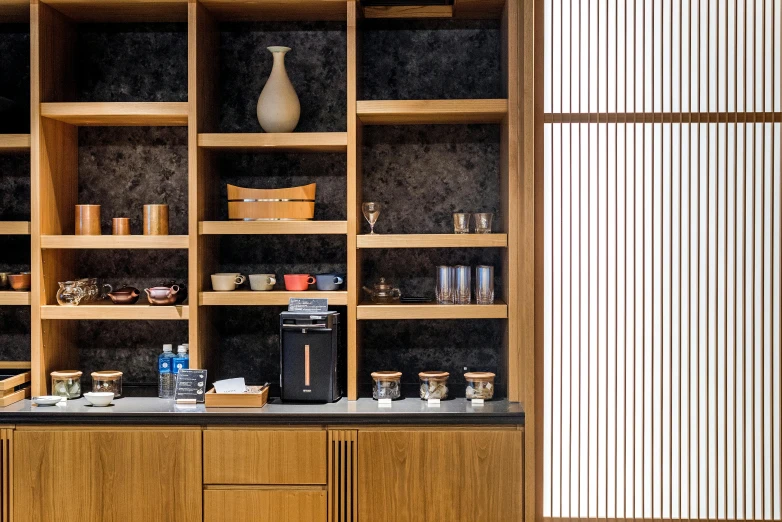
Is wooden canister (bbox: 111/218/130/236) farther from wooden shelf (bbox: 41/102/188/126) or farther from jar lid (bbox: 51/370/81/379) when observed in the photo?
jar lid (bbox: 51/370/81/379)

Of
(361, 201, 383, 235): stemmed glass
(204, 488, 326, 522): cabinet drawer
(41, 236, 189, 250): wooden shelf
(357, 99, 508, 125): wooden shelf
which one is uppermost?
(357, 99, 508, 125): wooden shelf

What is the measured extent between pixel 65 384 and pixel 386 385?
1.44m

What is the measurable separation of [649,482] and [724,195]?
1222 millimetres

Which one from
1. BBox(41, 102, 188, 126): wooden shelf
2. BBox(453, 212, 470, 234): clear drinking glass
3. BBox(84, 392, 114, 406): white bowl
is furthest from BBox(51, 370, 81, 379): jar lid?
BBox(453, 212, 470, 234): clear drinking glass

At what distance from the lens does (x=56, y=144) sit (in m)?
3.52

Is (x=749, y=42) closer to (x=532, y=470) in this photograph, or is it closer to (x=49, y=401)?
(x=532, y=470)

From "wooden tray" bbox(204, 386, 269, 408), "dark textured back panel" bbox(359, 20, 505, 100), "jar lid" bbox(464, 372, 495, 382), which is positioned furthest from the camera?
"dark textured back panel" bbox(359, 20, 505, 100)

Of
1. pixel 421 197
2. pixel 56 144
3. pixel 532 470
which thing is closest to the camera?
pixel 532 470

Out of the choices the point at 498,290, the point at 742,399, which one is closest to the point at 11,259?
the point at 498,290

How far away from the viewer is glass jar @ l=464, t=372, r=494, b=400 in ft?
10.7

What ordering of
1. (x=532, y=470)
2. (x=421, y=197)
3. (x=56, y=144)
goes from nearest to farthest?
(x=532, y=470) → (x=56, y=144) → (x=421, y=197)

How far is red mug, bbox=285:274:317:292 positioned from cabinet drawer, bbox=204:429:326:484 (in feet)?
2.25

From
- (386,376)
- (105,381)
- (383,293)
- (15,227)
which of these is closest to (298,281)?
(383,293)

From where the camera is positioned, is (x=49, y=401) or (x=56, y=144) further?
(x=56, y=144)
